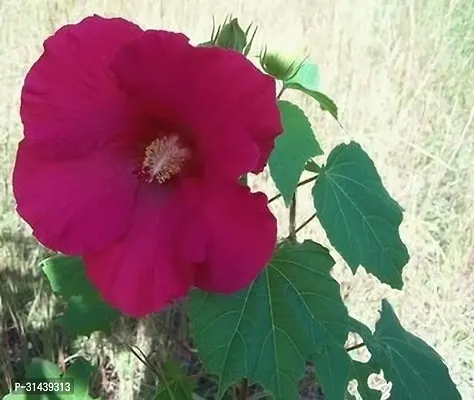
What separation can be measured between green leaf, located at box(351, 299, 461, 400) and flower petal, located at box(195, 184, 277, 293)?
27 cm

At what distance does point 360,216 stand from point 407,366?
0.19 m

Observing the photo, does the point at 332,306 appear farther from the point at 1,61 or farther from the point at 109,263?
the point at 1,61

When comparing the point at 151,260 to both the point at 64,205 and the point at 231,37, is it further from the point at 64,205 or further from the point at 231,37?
the point at 231,37

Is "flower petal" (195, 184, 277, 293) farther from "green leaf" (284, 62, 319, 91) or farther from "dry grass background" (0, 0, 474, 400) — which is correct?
"dry grass background" (0, 0, 474, 400)

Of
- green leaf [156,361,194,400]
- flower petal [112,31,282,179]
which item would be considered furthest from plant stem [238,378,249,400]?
flower petal [112,31,282,179]

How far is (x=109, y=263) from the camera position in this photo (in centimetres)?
65

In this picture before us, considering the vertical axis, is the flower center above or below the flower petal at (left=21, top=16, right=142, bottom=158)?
below

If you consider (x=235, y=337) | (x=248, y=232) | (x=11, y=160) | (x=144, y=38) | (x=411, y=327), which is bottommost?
(x=411, y=327)

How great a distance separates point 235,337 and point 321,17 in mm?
1384

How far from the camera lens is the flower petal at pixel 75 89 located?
610mm

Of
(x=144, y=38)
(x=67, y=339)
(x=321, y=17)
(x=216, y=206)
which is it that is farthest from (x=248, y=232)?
(x=321, y=17)

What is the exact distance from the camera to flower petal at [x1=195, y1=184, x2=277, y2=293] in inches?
23.9

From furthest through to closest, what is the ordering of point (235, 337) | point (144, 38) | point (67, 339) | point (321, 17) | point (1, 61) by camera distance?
1. point (321, 17)
2. point (1, 61)
3. point (67, 339)
4. point (235, 337)
5. point (144, 38)

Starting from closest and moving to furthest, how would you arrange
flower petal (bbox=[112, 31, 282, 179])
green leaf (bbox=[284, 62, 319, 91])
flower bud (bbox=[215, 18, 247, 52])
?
flower petal (bbox=[112, 31, 282, 179]) → flower bud (bbox=[215, 18, 247, 52]) → green leaf (bbox=[284, 62, 319, 91])
